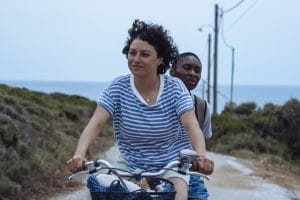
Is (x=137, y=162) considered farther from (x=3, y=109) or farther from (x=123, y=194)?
(x=3, y=109)

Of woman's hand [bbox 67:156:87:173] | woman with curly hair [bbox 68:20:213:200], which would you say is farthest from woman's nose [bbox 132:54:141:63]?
woman's hand [bbox 67:156:87:173]

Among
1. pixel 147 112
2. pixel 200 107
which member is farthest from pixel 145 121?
pixel 200 107

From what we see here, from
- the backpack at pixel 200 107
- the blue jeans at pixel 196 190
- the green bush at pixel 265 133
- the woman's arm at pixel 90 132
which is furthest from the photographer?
the green bush at pixel 265 133

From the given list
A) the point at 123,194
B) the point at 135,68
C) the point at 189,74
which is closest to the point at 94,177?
the point at 123,194

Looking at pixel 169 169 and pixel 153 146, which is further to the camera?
pixel 153 146

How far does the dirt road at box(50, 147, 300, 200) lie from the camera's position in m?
11.6

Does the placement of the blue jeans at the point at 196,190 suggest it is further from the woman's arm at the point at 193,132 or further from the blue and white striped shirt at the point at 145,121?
the woman's arm at the point at 193,132

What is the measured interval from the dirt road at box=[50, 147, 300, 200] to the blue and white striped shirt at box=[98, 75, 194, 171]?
6.64 m

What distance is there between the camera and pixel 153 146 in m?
3.99

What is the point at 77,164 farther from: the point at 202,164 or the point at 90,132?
the point at 202,164

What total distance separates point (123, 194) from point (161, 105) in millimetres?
736

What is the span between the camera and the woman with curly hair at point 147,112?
3.95 metres

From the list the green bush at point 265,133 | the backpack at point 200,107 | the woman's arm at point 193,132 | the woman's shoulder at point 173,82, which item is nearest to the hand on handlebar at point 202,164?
the woman's arm at point 193,132

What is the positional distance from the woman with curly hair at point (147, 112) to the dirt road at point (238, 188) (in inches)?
262
